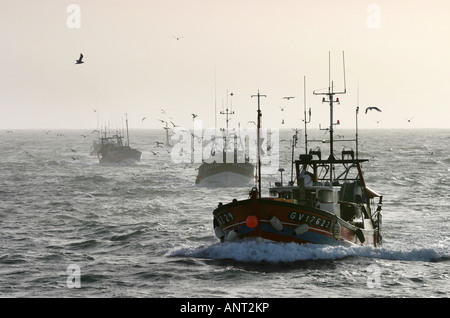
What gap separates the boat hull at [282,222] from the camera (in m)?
29.7

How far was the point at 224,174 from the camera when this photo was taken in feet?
251

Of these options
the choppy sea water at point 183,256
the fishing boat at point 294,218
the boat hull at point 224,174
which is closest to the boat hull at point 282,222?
the fishing boat at point 294,218

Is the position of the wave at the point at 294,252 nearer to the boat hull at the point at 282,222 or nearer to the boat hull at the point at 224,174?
the boat hull at the point at 282,222

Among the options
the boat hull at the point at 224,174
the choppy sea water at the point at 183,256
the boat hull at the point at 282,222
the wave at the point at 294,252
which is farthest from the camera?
the boat hull at the point at 224,174

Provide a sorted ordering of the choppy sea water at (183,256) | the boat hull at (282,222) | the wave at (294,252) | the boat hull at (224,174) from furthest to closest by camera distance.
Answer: the boat hull at (224,174) → the wave at (294,252) → the boat hull at (282,222) → the choppy sea water at (183,256)

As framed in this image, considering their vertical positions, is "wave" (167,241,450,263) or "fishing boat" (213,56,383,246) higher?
"fishing boat" (213,56,383,246)

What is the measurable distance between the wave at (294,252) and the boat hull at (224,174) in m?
41.9

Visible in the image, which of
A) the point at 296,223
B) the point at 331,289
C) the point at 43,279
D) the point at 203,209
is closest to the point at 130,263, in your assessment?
the point at 43,279

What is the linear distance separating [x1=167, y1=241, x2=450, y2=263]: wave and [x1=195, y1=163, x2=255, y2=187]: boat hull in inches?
1649

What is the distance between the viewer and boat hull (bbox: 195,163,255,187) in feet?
248

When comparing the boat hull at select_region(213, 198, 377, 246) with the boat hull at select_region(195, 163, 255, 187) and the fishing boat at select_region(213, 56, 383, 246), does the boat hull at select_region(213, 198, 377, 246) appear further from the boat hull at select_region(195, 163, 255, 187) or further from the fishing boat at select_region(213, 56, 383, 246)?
the boat hull at select_region(195, 163, 255, 187)

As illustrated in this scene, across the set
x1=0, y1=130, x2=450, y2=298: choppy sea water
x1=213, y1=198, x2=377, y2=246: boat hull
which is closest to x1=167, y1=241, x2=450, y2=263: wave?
x1=0, y1=130, x2=450, y2=298: choppy sea water

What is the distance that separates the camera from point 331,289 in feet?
85.2
